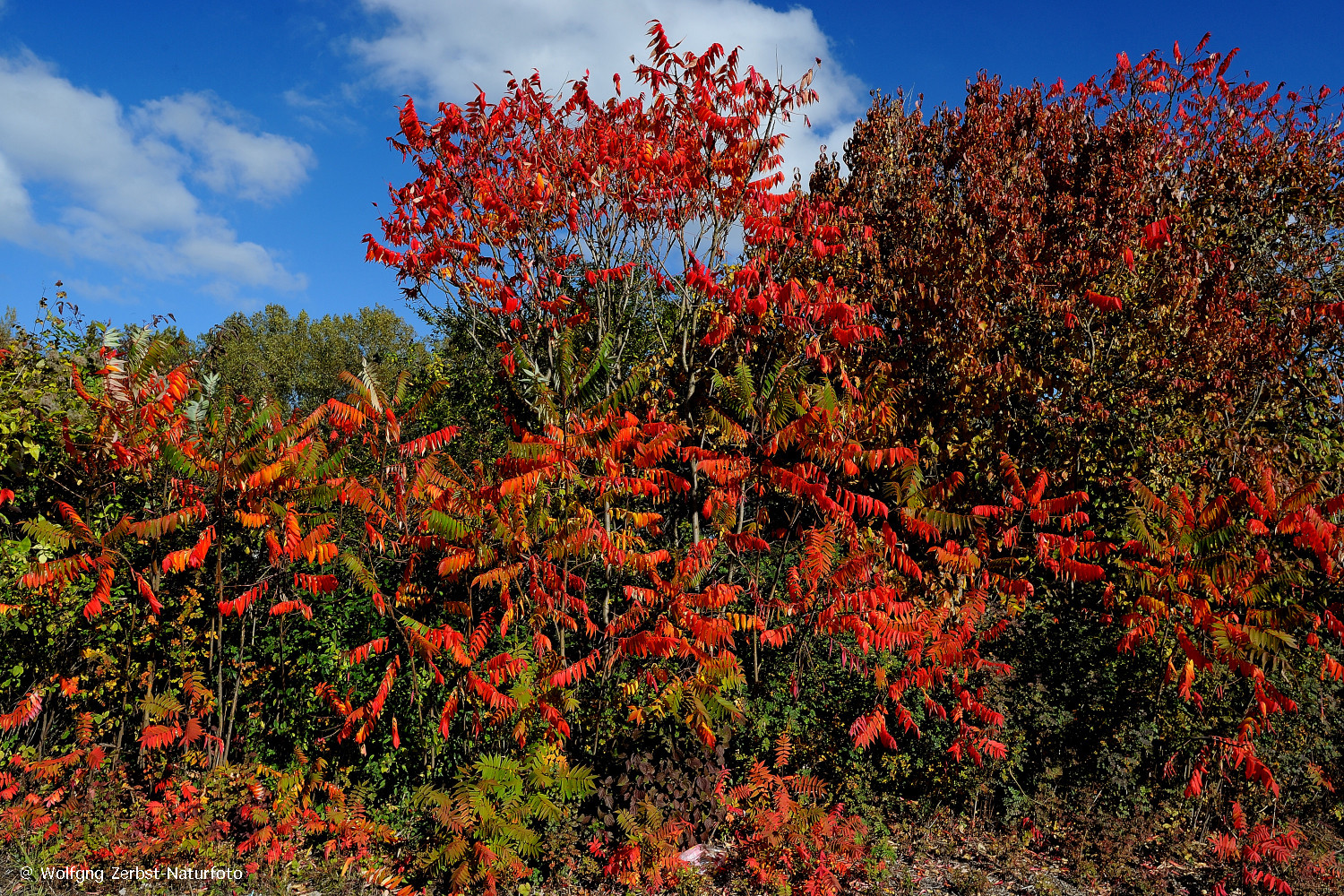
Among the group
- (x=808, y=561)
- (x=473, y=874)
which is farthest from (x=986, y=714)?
(x=473, y=874)

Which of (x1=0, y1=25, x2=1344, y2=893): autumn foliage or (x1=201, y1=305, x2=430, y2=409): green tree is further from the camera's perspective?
(x1=201, y1=305, x2=430, y2=409): green tree

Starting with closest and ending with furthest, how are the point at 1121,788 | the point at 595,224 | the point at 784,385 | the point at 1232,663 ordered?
the point at 1232,663
the point at 1121,788
the point at 784,385
the point at 595,224

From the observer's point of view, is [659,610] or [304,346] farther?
[304,346]

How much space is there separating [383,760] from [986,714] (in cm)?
486

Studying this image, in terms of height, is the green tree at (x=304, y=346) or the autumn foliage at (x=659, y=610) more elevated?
the green tree at (x=304, y=346)

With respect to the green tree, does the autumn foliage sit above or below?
below

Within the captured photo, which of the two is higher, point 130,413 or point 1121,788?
point 130,413

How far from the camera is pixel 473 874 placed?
5.35 m

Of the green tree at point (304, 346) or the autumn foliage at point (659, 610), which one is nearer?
the autumn foliage at point (659, 610)

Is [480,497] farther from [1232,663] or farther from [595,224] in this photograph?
[1232,663]

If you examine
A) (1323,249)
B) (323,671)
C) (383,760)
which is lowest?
(383,760)

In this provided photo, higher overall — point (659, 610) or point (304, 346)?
point (304, 346)

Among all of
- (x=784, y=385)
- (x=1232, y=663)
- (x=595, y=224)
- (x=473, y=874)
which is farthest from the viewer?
(x=595, y=224)

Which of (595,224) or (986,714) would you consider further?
(595,224)
